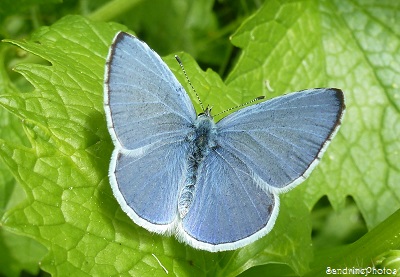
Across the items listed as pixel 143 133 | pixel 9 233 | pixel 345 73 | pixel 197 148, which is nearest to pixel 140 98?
pixel 143 133

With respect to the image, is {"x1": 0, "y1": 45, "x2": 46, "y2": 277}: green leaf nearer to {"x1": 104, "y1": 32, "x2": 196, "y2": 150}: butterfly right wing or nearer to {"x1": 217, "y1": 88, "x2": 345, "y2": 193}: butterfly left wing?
{"x1": 104, "y1": 32, "x2": 196, "y2": 150}: butterfly right wing

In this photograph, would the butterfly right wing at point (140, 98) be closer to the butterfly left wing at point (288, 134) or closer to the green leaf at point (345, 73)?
the butterfly left wing at point (288, 134)

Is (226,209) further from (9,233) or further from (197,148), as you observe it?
(9,233)

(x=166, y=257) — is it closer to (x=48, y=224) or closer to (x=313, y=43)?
(x=48, y=224)

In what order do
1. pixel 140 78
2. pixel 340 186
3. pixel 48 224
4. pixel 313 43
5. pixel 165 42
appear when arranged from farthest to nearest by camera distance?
pixel 165 42 → pixel 313 43 → pixel 340 186 → pixel 140 78 → pixel 48 224

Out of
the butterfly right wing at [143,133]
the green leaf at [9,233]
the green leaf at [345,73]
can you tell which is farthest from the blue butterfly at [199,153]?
the green leaf at [9,233]

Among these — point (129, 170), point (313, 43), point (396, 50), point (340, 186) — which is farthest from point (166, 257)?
point (396, 50)
